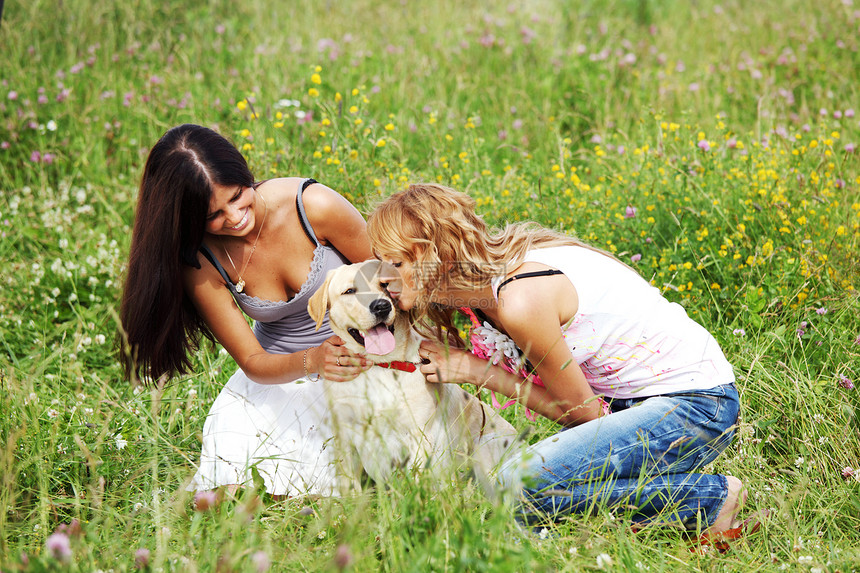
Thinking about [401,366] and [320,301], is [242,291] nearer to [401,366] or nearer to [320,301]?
[320,301]

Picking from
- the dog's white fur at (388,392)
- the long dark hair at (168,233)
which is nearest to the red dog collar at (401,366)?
the dog's white fur at (388,392)

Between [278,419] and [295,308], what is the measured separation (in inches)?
17.2

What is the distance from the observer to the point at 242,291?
9.58ft

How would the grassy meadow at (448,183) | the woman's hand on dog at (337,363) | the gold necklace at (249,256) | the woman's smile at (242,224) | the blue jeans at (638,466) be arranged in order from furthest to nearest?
1. the gold necklace at (249,256)
2. the woman's smile at (242,224)
3. the woman's hand on dog at (337,363)
4. the blue jeans at (638,466)
5. the grassy meadow at (448,183)

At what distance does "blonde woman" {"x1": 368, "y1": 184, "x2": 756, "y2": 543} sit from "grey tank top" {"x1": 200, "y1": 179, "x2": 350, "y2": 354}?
1.63 ft

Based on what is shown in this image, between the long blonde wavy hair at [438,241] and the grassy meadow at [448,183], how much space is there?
1.65 ft

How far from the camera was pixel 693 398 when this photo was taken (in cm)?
245

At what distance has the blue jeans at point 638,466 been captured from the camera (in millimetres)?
2316

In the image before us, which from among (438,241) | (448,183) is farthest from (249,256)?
(448,183)

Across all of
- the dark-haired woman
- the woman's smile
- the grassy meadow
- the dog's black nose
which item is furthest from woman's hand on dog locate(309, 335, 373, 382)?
the woman's smile

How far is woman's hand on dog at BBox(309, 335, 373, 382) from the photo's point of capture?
101 inches

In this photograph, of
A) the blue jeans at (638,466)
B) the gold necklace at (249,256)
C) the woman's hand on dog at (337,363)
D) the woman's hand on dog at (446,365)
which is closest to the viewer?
the blue jeans at (638,466)

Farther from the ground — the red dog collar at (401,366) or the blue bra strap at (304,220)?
the blue bra strap at (304,220)

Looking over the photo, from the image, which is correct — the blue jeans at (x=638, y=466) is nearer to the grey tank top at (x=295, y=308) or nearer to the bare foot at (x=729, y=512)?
the bare foot at (x=729, y=512)
